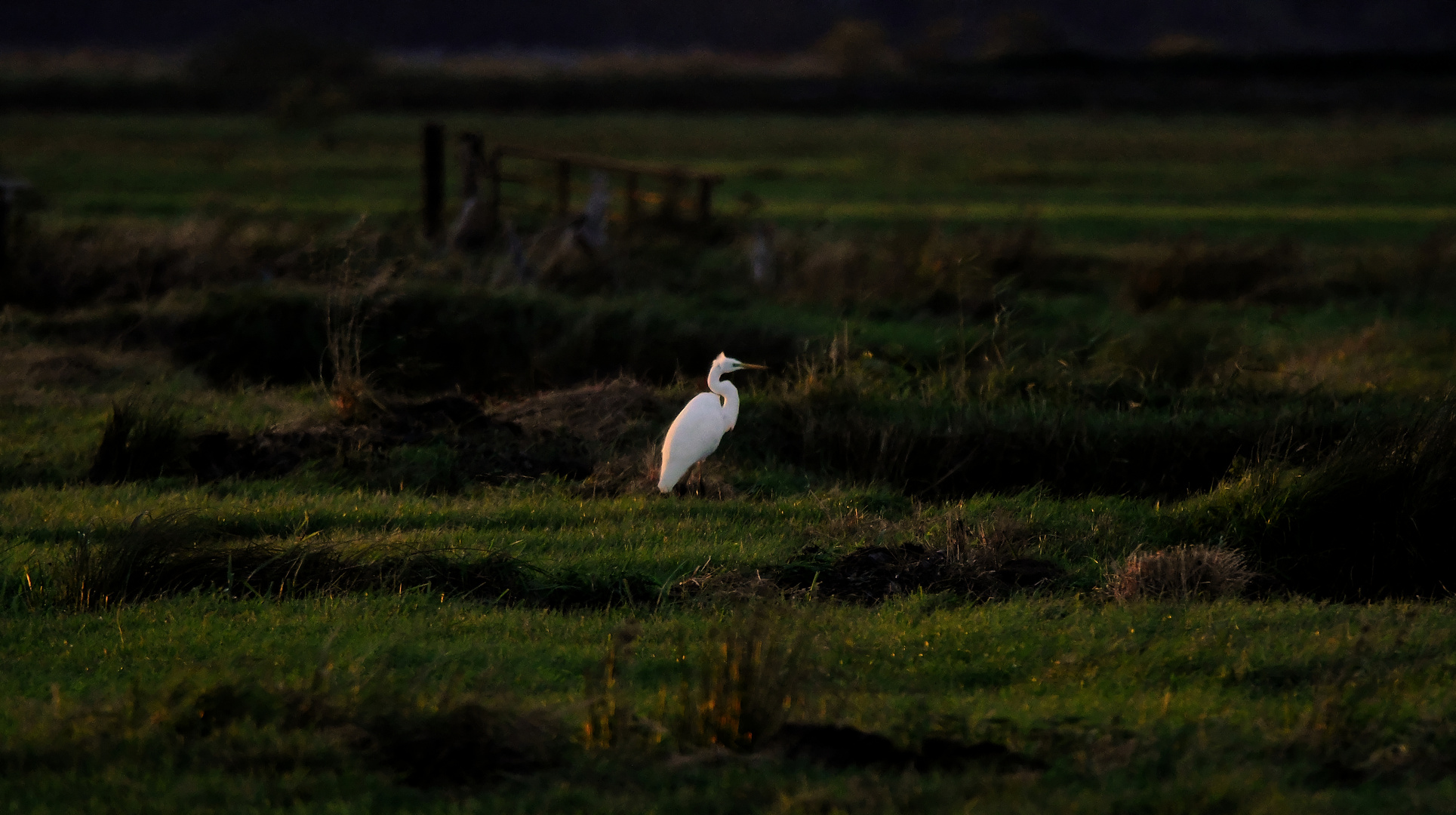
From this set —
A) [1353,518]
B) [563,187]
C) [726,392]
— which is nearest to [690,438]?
[726,392]

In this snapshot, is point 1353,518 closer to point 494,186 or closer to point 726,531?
point 726,531

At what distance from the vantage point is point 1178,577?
8.02 metres

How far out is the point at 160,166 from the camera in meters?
40.9

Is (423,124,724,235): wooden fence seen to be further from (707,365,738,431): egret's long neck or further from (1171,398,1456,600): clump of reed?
(1171,398,1456,600): clump of reed

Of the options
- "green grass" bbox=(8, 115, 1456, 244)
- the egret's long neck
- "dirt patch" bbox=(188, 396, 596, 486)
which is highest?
the egret's long neck

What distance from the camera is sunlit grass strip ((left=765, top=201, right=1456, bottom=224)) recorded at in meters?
30.9

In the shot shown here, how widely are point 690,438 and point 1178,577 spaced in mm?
3264

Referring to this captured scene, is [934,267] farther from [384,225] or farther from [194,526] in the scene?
[194,526]

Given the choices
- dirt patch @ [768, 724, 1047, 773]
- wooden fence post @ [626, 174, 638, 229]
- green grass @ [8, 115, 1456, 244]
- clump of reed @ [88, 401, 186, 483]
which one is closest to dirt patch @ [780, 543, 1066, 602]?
dirt patch @ [768, 724, 1047, 773]

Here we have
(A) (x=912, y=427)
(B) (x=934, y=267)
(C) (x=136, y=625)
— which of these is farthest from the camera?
(B) (x=934, y=267)

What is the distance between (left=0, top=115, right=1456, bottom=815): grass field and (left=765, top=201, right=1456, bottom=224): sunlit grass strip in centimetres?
919

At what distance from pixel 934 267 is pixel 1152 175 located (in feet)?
91.6

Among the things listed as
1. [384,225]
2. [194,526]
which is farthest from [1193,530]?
[384,225]

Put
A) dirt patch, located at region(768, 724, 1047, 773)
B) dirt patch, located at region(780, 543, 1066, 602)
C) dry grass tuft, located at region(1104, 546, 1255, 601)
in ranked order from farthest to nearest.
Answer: dirt patch, located at region(780, 543, 1066, 602) → dry grass tuft, located at region(1104, 546, 1255, 601) → dirt patch, located at region(768, 724, 1047, 773)
